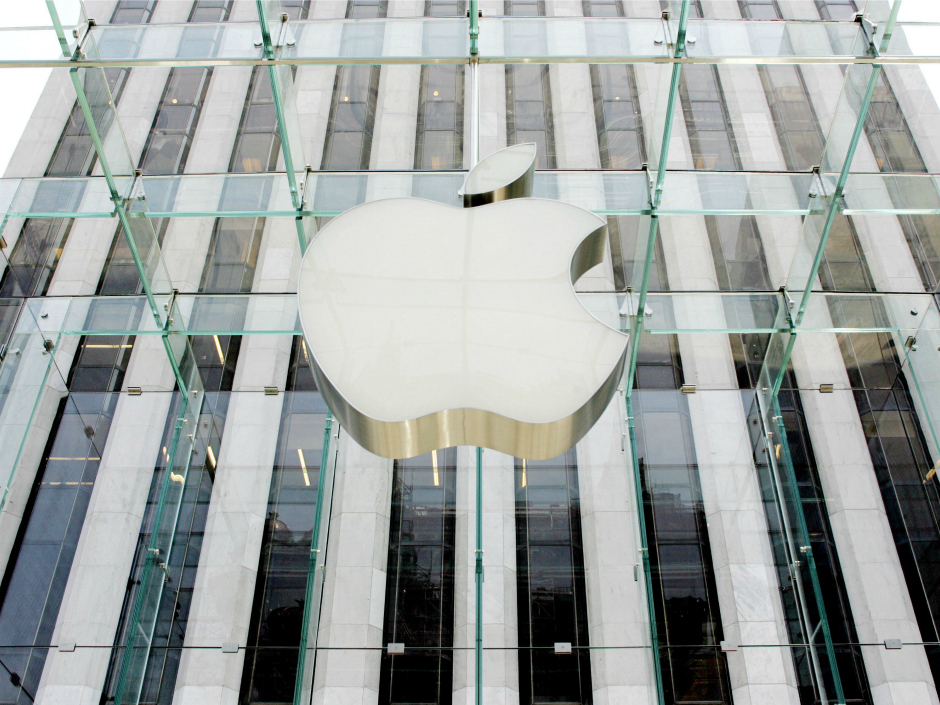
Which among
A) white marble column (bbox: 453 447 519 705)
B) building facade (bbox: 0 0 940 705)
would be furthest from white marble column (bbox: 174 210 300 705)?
white marble column (bbox: 453 447 519 705)

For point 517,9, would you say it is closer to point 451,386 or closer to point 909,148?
point 909,148

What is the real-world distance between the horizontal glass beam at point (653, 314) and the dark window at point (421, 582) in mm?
2196

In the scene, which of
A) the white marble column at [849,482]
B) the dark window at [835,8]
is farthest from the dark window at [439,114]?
the dark window at [835,8]

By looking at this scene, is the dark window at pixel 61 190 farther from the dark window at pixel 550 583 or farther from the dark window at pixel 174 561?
the dark window at pixel 550 583

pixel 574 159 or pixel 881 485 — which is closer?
pixel 881 485

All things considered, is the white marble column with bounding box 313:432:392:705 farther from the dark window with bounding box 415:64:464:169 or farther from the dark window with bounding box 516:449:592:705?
the dark window with bounding box 415:64:464:169

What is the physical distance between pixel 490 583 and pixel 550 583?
0.63m

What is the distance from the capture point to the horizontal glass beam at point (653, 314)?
9.80m

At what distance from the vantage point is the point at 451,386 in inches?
227

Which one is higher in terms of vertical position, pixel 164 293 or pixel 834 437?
pixel 164 293

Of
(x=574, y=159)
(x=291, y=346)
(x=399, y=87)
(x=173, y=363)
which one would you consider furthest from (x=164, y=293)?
(x=574, y=159)

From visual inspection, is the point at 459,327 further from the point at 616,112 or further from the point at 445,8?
the point at 445,8

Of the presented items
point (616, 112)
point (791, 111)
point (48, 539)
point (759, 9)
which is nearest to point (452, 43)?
point (616, 112)

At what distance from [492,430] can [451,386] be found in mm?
387
